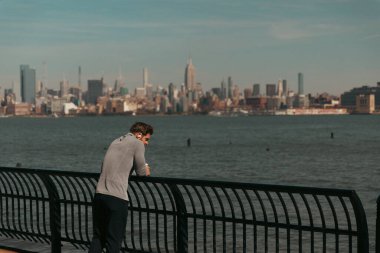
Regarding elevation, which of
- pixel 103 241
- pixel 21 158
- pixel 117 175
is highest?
pixel 117 175

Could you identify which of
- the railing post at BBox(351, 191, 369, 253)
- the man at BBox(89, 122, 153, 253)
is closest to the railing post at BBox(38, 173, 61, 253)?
the man at BBox(89, 122, 153, 253)

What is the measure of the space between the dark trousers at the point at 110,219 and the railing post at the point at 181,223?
0.58 meters

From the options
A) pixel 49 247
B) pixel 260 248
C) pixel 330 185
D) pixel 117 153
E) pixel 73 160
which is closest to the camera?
pixel 117 153

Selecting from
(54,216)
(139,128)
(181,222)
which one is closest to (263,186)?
(181,222)

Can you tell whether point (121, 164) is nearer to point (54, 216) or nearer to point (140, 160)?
point (140, 160)

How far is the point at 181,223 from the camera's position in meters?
8.70

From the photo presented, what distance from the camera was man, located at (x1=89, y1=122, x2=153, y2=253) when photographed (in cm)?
837

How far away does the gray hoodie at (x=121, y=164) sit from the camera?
8359 mm

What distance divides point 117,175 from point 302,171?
54898 millimetres

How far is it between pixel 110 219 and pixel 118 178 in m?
0.46

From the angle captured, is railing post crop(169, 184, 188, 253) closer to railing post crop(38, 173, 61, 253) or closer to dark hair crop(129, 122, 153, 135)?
dark hair crop(129, 122, 153, 135)

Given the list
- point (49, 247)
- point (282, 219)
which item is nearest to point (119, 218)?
point (49, 247)

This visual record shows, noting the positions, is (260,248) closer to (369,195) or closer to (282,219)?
(282,219)

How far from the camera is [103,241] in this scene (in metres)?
8.74
